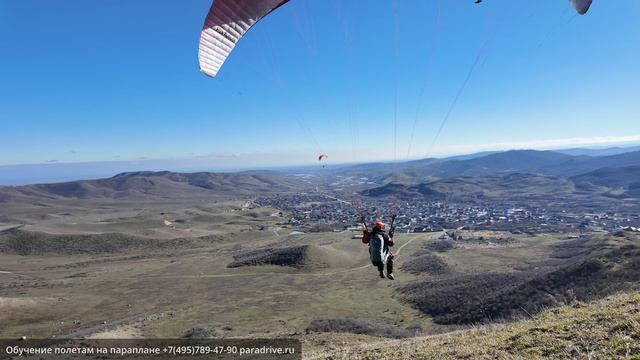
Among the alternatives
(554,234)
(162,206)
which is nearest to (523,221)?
(554,234)

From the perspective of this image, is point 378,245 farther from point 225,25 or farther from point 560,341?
point 225,25

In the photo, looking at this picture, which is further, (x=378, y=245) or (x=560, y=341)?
(x=378, y=245)

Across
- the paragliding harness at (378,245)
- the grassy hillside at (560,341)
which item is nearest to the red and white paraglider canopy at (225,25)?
the paragliding harness at (378,245)

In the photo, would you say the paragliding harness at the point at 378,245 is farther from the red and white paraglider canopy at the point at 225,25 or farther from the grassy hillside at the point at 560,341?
the red and white paraglider canopy at the point at 225,25

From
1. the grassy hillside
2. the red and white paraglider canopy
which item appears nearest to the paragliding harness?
the grassy hillside

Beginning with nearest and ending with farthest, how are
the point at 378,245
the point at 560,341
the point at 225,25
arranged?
the point at 560,341 < the point at 225,25 < the point at 378,245

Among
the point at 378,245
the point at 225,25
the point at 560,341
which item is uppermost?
the point at 225,25

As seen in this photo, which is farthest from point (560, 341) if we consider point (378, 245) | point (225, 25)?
point (225, 25)

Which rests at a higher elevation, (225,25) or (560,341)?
(225,25)

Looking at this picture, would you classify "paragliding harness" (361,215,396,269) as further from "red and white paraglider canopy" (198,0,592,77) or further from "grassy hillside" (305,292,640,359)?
"red and white paraglider canopy" (198,0,592,77)
